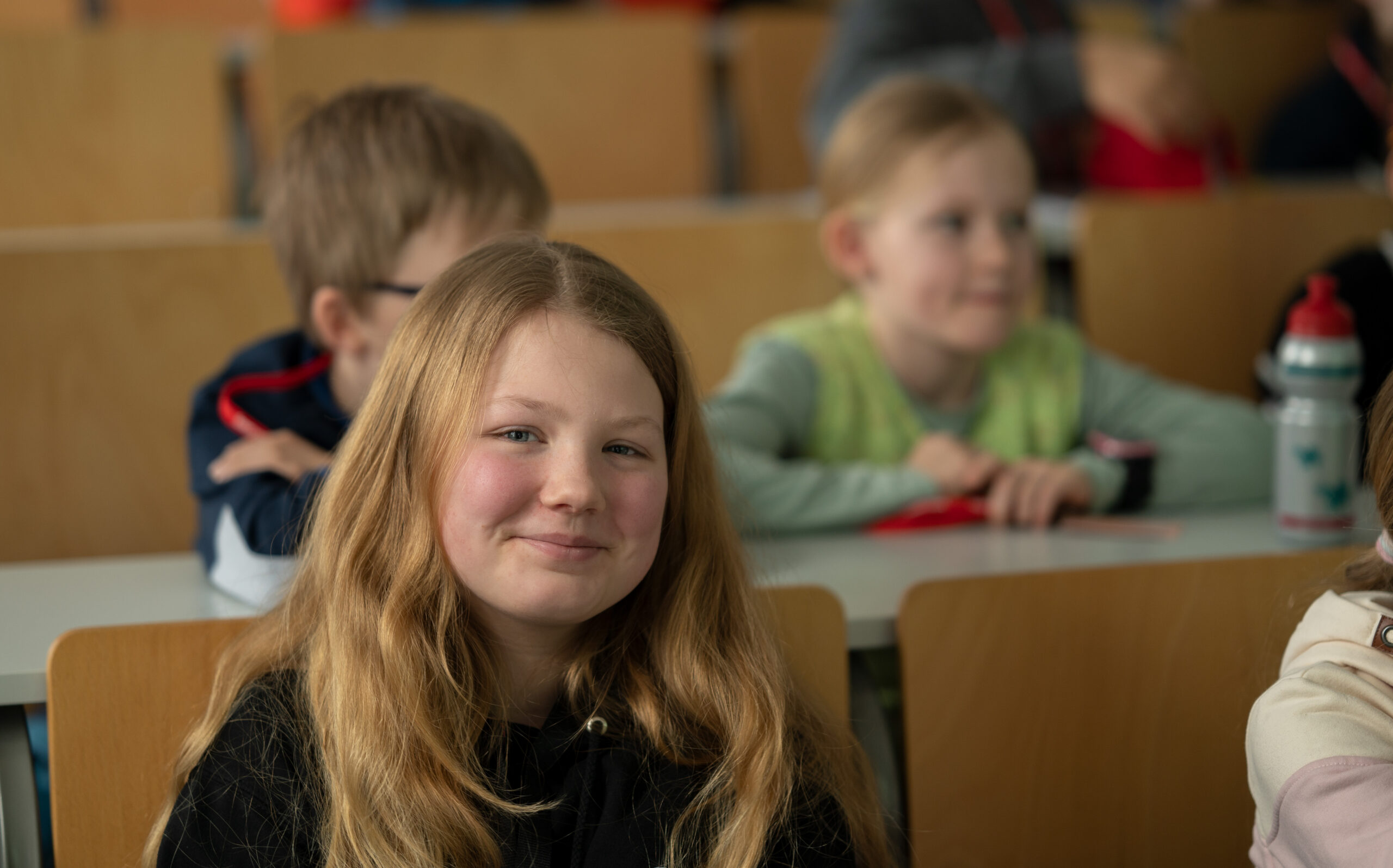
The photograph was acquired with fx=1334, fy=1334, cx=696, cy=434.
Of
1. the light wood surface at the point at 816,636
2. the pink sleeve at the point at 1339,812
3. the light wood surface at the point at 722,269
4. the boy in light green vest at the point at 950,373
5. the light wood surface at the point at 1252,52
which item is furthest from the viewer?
the light wood surface at the point at 1252,52

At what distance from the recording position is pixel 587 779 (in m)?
1.12

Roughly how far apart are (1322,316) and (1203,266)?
34.3 inches

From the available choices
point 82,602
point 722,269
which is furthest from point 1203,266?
point 82,602

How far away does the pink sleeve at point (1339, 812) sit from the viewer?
94cm

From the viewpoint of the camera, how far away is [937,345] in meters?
2.00

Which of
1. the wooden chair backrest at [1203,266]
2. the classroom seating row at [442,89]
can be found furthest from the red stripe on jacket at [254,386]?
the wooden chair backrest at [1203,266]

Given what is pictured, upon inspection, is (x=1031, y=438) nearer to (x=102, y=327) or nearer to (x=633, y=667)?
(x=633, y=667)

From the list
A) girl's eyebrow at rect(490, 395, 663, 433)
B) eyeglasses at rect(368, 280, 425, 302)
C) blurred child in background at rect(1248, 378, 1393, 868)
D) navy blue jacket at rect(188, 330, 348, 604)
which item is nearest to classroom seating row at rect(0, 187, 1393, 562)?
navy blue jacket at rect(188, 330, 348, 604)

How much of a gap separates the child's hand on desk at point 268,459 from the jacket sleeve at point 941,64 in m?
1.42

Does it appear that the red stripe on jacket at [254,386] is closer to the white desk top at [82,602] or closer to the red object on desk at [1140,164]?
the white desk top at [82,602]

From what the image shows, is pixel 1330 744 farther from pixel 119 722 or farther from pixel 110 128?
pixel 110 128

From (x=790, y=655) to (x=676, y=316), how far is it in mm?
1085

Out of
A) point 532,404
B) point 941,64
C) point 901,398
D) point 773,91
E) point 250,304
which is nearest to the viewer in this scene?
point 532,404

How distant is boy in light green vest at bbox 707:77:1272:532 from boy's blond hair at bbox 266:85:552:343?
1.33 feet
